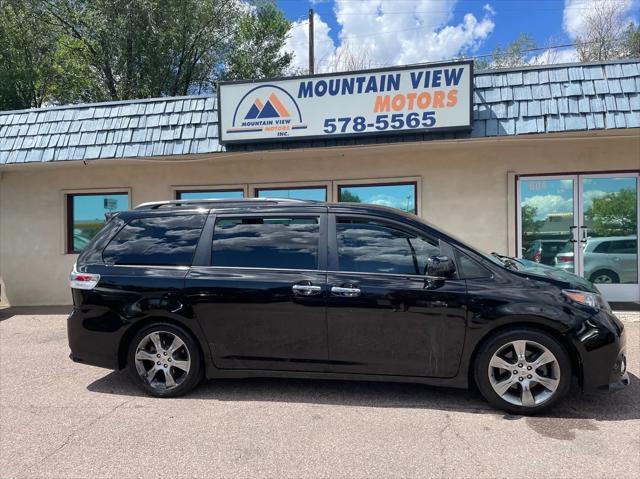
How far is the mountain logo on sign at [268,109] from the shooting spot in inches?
295

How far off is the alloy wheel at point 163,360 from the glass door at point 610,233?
21.0 feet

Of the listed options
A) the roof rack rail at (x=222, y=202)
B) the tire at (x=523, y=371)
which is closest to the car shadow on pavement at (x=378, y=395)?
the tire at (x=523, y=371)

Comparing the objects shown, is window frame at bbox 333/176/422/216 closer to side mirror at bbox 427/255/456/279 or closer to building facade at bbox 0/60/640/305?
building facade at bbox 0/60/640/305

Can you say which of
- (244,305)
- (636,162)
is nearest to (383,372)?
(244,305)

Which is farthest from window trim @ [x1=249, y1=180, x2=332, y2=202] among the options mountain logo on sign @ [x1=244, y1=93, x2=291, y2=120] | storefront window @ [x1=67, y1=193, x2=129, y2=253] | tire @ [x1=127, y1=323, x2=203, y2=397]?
tire @ [x1=127, y1=323, x2=203, y2=397]

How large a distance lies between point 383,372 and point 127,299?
94.1 inches

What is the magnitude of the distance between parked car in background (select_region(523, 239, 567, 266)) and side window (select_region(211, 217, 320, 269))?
5.05 metres

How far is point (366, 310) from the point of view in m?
3.92

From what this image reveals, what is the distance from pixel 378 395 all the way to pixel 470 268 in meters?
1.41

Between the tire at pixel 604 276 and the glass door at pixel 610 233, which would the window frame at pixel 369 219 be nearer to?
the glass door at pixel 610 233

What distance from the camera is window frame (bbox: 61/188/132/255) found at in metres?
9.23

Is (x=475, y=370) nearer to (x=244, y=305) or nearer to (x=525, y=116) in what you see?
(x=244, y=305)

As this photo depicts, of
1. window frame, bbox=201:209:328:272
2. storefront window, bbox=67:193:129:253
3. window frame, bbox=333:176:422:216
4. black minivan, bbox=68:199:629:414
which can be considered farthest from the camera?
storefront window, bbox=67:193:129:253

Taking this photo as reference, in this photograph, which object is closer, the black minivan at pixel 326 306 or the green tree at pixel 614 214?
the black minivan at pixel 326 306
